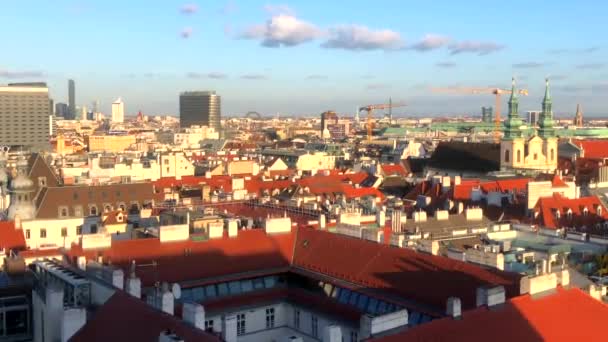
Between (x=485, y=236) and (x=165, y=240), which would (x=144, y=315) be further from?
(x=485, y=236)

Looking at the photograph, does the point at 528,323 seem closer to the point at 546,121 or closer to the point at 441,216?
the point at 441,216

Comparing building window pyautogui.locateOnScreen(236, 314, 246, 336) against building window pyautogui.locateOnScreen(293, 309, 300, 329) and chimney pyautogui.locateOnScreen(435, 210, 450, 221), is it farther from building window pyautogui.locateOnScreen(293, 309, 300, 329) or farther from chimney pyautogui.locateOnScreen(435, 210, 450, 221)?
chimney pyautogui.locateOnScreen(435, 210, 450, 221)

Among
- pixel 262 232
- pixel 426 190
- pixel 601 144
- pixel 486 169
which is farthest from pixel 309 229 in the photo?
pixel 601 144

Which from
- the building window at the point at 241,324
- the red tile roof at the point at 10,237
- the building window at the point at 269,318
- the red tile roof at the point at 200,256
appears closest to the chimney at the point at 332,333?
the building window at the point at 241,324

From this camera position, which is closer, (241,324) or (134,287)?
(134,287)

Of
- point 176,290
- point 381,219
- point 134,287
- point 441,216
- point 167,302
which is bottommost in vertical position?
point 441,216

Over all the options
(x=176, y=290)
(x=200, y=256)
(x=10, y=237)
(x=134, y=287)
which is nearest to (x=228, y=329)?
(x=134, y=287)
